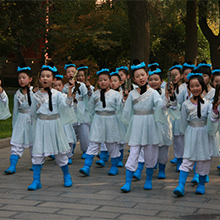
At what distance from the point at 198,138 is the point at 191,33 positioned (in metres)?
16.1

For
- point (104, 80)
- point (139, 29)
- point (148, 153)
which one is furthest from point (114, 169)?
point (139, 29)

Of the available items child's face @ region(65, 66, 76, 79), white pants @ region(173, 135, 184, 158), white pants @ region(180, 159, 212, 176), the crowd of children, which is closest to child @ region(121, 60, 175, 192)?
the crowd of children

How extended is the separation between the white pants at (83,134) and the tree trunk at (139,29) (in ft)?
19.2

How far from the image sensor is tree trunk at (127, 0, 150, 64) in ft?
49.5

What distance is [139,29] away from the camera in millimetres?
15180

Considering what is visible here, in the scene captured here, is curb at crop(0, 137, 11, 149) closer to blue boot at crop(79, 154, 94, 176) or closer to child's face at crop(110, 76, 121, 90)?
child's face at crop(110, 76, 121, 90)

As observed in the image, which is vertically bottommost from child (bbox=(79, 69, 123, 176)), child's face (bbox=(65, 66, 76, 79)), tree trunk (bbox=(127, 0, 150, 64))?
child (bbox=(79, 69, 123, 176))

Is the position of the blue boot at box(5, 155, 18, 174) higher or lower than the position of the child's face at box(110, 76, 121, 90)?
lower

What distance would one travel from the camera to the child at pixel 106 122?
8.02m

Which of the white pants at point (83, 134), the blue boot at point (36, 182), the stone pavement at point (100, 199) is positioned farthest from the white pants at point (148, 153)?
the white pants at point (83, 134)

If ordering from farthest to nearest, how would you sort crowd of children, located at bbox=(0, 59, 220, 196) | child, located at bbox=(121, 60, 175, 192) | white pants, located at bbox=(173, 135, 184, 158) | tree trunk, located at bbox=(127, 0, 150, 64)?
tree trunk, located at bbox=(127, 0, 150, 64)
white pants, located at bbox=(173, 135, 184, 158)
child, located at bbox=(121, 60, 175, 192)
crowd of children, located at bbox=(0, 59, 220, 196)

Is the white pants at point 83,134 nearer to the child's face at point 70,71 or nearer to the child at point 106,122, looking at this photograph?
the child's face at point 70,71

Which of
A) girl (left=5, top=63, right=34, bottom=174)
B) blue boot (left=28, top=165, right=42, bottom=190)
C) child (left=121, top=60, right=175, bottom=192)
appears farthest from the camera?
girl (left=5, top=63, right=34, bottom=174)

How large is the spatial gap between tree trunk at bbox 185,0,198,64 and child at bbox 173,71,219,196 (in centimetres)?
1544
